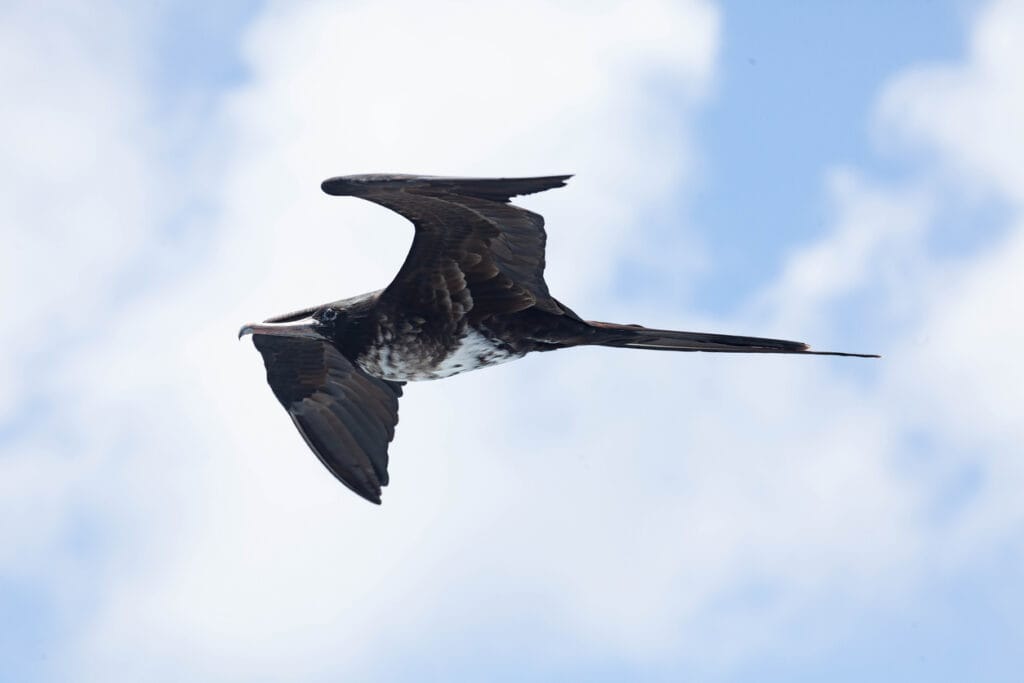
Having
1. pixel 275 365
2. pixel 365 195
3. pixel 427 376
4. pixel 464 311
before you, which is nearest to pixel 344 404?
pixel 275 365

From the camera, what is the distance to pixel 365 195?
342 inches

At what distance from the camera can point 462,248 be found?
9250 mm

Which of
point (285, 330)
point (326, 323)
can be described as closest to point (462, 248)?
point (326, 323)

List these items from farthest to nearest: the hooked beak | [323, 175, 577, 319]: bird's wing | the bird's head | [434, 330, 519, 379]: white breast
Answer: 1. the hooked beak
2. the bird's head
3. [434, 330, 519, 379]: white breast
4. [323, 175, 577, 319]: bird's wing

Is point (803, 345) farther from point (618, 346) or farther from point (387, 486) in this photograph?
point (387, 486)

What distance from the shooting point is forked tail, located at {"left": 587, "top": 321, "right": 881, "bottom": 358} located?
28.8ft

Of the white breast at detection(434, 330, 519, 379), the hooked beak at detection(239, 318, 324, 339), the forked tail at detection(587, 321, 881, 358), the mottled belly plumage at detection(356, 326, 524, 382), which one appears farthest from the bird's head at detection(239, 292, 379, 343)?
the forked tail at detection(587, 321, 881, 358)

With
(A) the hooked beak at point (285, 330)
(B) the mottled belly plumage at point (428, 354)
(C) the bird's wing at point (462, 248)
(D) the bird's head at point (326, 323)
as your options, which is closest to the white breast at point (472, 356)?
(B) the mottled belly plumage at point (428, 354)

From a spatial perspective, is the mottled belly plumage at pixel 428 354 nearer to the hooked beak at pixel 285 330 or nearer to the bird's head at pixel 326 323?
the bird's head at pixel 326 323

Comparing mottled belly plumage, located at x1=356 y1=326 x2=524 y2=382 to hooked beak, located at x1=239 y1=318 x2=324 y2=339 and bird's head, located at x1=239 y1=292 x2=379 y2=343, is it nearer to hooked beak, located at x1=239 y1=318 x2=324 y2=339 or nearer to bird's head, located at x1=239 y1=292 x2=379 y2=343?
bird's head, located at x1=239 y1=292 x2=379 y2=343

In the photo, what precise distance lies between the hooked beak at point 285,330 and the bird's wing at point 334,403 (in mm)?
696

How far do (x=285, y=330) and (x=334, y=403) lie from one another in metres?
1.06

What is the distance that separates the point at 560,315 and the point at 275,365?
257cm

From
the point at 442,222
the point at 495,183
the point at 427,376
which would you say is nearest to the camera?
the point at 495,183
